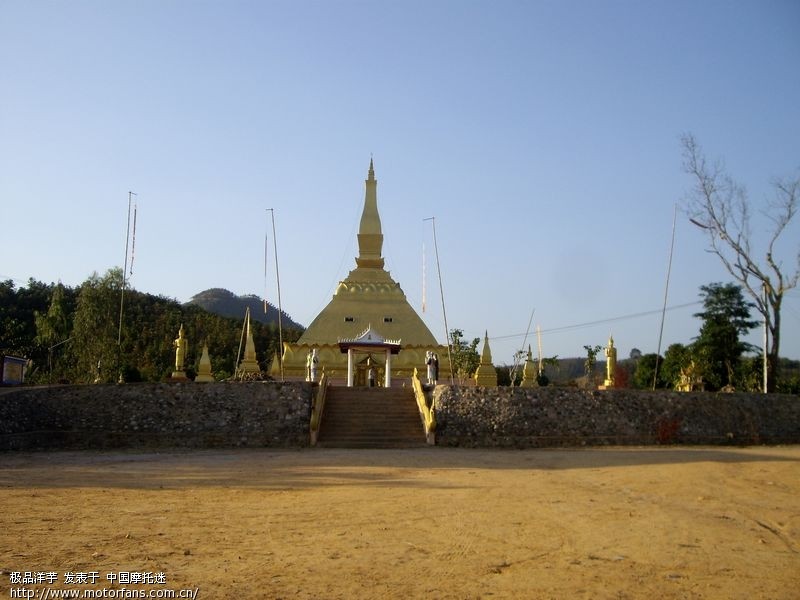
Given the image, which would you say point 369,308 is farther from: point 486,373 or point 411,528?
point 411,528

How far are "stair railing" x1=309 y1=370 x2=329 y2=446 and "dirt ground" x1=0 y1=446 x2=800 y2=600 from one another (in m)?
5.10

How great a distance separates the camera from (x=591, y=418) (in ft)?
86.5

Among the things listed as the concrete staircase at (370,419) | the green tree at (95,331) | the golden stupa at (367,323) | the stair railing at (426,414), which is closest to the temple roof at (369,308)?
the golden stupa at (367,323)

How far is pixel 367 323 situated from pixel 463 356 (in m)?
8.40

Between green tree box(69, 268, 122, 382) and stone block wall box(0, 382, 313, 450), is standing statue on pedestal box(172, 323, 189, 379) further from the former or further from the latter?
green tree box(69, 268, 122, 382)

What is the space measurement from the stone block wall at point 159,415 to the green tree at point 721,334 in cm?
2726

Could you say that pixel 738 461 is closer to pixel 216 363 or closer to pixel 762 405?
pixel 762 405

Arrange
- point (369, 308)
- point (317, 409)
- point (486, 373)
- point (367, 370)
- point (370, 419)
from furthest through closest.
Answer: point (369, 308) < point (367, 370) < point (486, 373) < point (370, 419) < point (317, 409)

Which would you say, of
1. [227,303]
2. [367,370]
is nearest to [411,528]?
[367,370]

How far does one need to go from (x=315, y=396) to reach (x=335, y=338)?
13.8 meters

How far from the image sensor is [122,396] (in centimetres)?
2542

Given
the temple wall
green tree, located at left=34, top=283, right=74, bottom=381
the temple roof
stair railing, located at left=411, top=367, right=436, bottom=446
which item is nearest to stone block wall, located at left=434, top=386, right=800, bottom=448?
the temple wall

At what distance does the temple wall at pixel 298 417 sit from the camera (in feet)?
80.8

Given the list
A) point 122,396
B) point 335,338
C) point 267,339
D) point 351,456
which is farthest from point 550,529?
point 267,339
